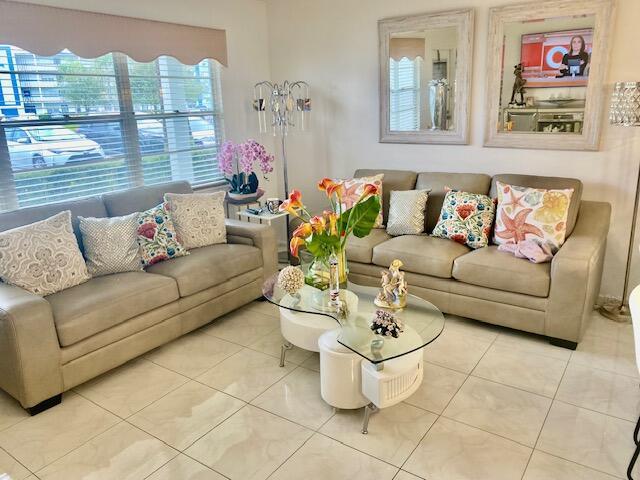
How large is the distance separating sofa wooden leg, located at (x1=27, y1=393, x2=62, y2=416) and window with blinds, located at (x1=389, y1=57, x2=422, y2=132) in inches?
127

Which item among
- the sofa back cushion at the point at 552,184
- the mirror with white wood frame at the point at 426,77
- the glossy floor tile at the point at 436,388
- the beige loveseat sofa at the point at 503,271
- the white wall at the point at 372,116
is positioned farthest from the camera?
the mirror with white wood frame at the point at 426,77

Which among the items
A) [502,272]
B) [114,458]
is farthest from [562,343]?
[114,458]

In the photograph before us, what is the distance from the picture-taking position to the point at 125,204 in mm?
3557

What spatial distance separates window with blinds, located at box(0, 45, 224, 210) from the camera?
3.24 meters

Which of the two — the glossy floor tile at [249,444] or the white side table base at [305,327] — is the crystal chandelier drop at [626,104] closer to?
the white side table base at [305,327]

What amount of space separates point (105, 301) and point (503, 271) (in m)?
2.37

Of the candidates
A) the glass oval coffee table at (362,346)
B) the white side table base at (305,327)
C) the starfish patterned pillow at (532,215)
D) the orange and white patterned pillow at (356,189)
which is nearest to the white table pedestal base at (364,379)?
the glass oval coffee table at (362,346)

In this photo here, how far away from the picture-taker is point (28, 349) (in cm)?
243

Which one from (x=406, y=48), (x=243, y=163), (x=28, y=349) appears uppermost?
(x=406, y=48)

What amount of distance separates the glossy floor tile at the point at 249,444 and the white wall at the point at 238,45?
2.93 m

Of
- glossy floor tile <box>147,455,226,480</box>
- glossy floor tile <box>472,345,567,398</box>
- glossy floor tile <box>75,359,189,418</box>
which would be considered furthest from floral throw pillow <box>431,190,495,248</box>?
glossy floor tile <box>147,455,226,480</box>

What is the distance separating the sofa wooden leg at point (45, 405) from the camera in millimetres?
2555

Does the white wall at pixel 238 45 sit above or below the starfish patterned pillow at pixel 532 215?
above

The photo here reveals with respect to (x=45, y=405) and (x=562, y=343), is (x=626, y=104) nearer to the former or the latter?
(x=562, y=343)
